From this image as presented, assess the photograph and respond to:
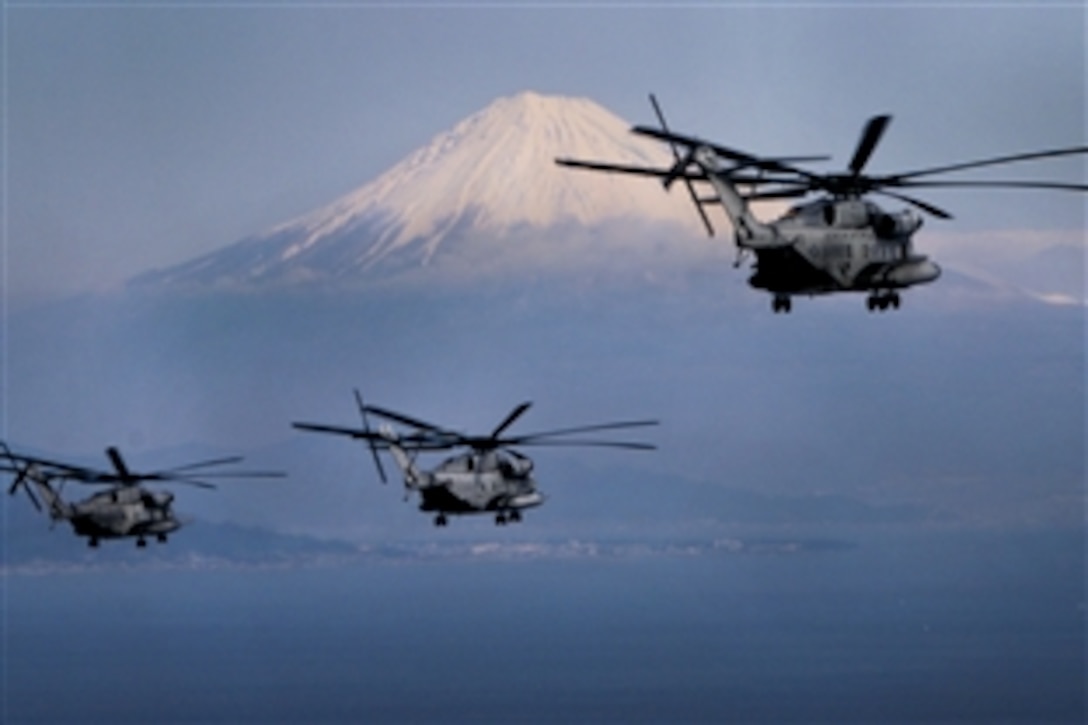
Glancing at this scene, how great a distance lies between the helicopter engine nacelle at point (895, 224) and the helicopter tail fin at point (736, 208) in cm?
468

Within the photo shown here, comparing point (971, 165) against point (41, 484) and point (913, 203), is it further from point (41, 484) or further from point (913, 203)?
point (41, 484)

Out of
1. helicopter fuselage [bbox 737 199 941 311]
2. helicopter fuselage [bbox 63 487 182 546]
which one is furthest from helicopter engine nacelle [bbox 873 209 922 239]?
helicopter fuselage [bbox 63 487 182 546]

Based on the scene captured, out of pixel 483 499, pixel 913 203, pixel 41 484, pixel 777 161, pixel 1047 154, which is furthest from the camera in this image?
pixel 41 484

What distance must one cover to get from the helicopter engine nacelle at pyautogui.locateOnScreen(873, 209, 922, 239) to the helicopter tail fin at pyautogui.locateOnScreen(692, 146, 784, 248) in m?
4.68

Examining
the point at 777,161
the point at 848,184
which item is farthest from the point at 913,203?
the point at 777,161

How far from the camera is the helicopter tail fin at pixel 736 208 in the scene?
239 feet

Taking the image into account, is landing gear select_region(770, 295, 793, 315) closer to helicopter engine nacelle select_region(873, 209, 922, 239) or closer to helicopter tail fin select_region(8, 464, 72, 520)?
helicopter engine nacelle select_region(873, 209, 922, 239)

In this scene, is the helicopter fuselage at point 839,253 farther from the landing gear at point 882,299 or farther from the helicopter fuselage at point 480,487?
the helicopter fuselage at point 480,487

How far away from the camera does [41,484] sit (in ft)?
362

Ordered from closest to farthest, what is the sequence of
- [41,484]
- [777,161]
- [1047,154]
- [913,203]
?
[1047,154]
[777,161]
[913,203]
[41,484]

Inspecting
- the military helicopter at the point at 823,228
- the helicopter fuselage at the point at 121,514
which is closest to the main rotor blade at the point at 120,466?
the helicopter fuselage at the point at 121,514

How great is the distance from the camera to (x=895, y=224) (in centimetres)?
7694

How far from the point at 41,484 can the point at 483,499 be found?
23.3m

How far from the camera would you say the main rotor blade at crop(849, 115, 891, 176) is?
2837 inches
